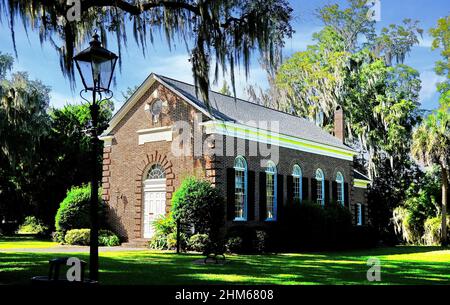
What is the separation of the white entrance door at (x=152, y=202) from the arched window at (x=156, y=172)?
Result: 0.17m

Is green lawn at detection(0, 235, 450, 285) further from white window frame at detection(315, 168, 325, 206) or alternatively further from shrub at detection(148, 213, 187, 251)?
white window frame at detection(315, 168, 325, 206)

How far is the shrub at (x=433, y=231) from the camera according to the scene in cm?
2905

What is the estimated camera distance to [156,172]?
71.4ft

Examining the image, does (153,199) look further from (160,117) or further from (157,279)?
(157,279)

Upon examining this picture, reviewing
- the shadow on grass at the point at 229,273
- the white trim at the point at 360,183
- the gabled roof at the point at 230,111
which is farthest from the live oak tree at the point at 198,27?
the white trim at the point at 360,183

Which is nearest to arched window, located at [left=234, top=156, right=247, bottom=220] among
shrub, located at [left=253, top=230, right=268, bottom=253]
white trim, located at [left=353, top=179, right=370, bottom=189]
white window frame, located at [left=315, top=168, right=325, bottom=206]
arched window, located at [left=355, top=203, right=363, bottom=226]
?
shrub, located at [left=253, top=230, right=268, bottom=253]

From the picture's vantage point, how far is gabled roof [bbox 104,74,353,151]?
2088 centimetres

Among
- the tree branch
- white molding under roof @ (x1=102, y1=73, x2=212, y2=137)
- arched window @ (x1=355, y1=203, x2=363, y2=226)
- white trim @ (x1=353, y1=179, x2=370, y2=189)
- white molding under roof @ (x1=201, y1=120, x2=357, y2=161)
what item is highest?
white molding under roof @ (x1=102, y1=73, x2=212, y2=137)

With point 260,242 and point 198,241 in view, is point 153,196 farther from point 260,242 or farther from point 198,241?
point 260,242

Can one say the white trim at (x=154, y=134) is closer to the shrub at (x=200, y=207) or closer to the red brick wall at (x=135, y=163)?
the red brick wall at (x=135, y=163)

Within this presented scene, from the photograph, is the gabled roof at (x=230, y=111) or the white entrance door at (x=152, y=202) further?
the white entrance door at (x=152, y=202)

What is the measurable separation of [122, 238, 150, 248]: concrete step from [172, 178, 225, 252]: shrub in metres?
2.30

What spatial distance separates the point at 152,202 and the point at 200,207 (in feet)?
11.5

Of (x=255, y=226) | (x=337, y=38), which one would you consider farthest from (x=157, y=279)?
(x=337, y=38)
